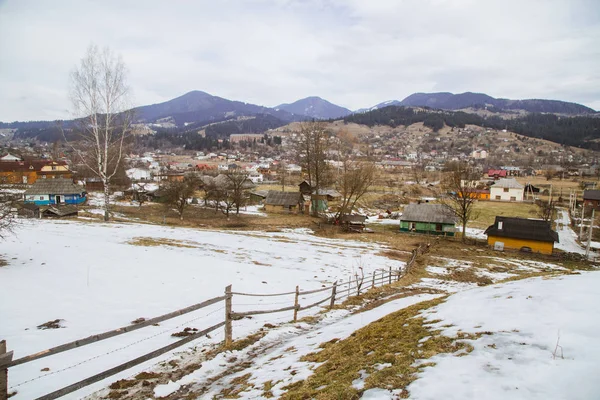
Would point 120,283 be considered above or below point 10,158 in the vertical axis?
below

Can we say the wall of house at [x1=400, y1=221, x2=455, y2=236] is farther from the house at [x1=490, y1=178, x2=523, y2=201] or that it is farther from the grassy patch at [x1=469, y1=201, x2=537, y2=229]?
the house at [x1=490, y1=178, x2=523, y2=201]

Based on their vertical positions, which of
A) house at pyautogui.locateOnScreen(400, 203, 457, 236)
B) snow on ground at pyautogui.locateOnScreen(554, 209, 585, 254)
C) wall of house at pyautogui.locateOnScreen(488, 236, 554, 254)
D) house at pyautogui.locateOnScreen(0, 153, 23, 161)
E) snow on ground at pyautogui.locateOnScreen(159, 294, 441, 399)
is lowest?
snow on ground at pyautogui.locateOnScreen(554, 209, 585, 254)

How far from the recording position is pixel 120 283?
12.5 meters

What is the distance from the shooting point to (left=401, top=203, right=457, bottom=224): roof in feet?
140

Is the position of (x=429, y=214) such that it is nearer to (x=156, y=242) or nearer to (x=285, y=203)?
(x=285, y=203)

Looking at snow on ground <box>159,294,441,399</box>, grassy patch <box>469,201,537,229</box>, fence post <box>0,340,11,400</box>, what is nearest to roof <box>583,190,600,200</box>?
grassy patch <box>469,201,537,229</box>

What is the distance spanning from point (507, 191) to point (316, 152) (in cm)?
6655

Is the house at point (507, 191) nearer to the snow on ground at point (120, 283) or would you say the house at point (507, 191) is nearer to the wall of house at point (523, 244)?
the wall of house at point (523, 244)

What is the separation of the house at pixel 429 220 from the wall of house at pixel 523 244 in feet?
20.2

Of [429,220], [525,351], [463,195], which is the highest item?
[463,195]

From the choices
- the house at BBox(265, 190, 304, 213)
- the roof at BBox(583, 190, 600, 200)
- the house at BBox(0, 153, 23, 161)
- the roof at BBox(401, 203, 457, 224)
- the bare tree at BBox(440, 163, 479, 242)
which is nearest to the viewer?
the bare tree at BBox(440, 163, 479, 242)

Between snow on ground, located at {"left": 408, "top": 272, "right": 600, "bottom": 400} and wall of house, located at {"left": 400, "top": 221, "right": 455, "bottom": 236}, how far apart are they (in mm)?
37359

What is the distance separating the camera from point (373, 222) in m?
51.7

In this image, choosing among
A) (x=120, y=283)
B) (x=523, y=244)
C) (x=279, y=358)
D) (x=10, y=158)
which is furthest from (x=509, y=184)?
(x=10, y=158)
